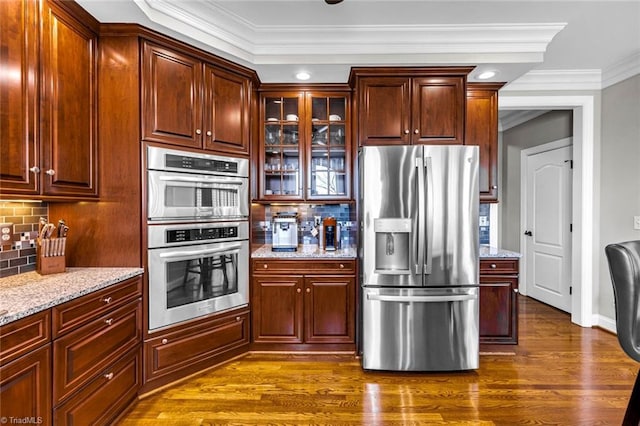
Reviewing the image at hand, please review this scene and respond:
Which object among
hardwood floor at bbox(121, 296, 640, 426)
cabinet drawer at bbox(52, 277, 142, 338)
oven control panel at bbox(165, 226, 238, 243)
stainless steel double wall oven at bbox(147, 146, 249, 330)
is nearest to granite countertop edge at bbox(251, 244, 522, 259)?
stainless steel double wall oven at bbox(147, 146, 249, 330)

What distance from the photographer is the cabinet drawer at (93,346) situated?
148 cm

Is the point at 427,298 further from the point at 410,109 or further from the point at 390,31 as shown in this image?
the point at 390,31

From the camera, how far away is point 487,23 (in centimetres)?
249

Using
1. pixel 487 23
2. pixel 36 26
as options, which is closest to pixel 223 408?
pixel 36 26

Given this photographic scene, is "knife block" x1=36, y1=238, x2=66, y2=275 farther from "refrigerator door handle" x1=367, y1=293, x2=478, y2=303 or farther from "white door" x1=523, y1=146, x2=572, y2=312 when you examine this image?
"white door" x1=523, y1=146, x2=572, y2=312

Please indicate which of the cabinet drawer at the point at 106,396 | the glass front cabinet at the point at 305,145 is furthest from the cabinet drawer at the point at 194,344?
the glass front cabinet at the point at 305,145

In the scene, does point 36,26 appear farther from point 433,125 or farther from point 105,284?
point 433,125

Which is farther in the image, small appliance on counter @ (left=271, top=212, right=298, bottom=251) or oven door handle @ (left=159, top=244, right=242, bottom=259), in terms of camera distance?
small appliance on counter @ (left=271, top=212, right=298, bottom=251)

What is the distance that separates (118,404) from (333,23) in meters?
3.06

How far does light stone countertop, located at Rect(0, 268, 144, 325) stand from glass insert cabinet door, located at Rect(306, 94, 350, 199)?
172 centimetres

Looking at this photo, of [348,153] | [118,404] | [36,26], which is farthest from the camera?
[348,153]

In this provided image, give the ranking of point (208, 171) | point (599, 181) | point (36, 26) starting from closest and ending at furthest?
point (36, 26) < point (208, 171) < point (599, 181)

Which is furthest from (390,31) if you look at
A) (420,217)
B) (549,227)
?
(549,227)

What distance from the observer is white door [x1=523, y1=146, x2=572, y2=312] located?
3.86 m
